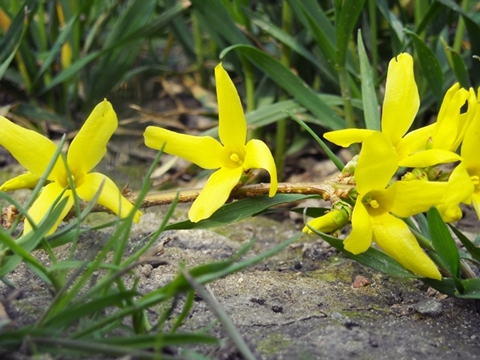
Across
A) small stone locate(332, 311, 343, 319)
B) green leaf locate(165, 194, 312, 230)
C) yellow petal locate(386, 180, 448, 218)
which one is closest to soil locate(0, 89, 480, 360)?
small stone locate(332, 311, 343, 319)

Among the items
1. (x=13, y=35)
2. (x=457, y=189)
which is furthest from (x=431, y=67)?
(x=13, y=35)

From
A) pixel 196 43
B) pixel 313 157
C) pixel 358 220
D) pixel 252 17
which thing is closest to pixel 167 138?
pixel 358 220

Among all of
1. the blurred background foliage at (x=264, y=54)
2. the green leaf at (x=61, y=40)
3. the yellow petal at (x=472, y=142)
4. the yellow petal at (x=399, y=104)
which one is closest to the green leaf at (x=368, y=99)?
the blurred background foliage at (x=264, y=54)

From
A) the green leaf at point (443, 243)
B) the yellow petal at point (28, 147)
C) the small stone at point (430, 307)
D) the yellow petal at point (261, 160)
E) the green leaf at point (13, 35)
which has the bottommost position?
the small stone at point (430, 307)

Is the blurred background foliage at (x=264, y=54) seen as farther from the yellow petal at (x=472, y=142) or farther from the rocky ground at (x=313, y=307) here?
the rocky ground at (x=313, y=307)

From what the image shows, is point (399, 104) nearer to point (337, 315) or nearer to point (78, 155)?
point (337, 315)

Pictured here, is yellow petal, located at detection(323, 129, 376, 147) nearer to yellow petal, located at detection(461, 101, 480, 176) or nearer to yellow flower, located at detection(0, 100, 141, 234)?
yellow petal, located at detection(461, 101, 480, 176)

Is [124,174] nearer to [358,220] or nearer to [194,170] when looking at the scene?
[194,170]
